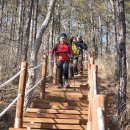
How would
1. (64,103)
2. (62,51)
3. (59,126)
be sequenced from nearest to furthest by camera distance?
(59,126) → (64,103) → (62,51)

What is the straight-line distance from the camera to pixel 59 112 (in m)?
8.42

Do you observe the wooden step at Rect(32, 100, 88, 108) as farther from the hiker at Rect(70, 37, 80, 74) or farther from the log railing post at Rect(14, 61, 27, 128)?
the hiker at Rect(70, 37, 80, 74)

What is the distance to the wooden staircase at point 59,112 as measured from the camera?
779 cm

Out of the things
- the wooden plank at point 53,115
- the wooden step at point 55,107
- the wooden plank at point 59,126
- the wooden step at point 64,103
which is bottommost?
the wooden plank at point 59,126

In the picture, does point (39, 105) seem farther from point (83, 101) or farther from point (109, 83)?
point (109, 83)

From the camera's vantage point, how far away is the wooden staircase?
779 cm

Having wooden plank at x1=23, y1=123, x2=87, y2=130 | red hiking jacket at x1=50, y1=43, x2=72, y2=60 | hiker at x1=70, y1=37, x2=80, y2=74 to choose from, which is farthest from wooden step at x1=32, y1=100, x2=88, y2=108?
hiker at x1=70, y1=37, x2=80, y2=74

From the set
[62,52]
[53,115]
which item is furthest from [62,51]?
[53,115]

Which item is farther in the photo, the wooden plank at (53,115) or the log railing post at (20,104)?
the wooden plank at (53,115)

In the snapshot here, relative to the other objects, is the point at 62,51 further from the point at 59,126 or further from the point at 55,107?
the point at 59,126

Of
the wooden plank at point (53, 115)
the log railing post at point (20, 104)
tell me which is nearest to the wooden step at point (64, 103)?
the wooden plank at point (53, 115)

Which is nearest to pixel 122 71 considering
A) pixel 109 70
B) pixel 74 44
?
pixel 74 44

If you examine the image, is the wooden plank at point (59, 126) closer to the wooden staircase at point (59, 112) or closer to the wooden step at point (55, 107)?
the wooden staircase at point (59, 112)

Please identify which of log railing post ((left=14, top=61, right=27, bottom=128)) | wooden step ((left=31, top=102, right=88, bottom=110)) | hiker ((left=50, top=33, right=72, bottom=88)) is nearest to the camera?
log railing post ((left=14, top=61, right=27, bottom=128))
